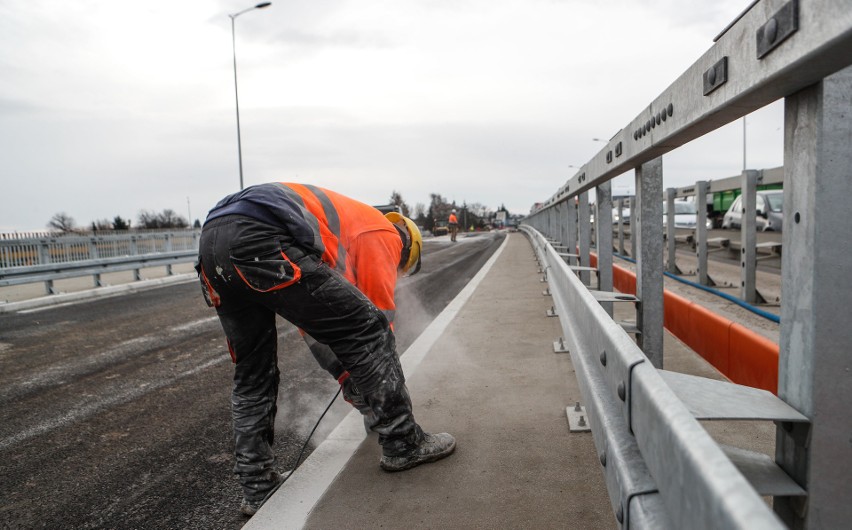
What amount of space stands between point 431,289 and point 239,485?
24.7ft

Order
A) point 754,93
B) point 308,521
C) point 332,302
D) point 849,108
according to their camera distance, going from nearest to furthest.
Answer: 1. point 849,108
2. point 754,93
3. point 308,521
4. point 332,302

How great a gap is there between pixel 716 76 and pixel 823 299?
801mm

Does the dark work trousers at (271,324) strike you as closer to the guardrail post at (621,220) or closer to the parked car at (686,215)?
the guardrail post at (621,220)

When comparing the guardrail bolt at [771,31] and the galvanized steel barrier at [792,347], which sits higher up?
the guardrail bolt at [771,31]

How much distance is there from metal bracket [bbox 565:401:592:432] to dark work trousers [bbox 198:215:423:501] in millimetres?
878

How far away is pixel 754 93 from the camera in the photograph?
1655 millimetres

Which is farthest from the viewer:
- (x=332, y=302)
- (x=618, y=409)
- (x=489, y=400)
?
(x=489, y=400)

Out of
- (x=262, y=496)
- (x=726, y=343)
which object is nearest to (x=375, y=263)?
(x=262, y=496)

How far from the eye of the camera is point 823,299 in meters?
1.54

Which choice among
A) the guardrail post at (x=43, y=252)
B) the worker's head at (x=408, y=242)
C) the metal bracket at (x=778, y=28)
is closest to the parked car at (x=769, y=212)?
the worker's head at (x=408, y=242)

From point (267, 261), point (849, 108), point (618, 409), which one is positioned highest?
point (849, 108)

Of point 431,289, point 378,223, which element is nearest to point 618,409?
point 378,223

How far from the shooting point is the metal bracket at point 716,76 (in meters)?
1.83

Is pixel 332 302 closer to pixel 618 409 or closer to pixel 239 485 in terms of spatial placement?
pixel 239 485
